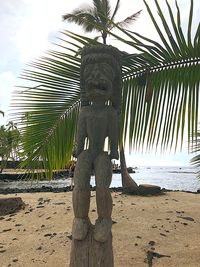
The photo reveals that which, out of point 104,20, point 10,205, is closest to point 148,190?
point 10,205

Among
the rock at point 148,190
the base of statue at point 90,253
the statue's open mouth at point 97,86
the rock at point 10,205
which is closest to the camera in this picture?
the base of statue at point 90,253

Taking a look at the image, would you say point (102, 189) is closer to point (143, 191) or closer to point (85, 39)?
point (85, 39)

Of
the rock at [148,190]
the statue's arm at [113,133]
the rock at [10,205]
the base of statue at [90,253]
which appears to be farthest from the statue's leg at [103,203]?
the rock at [148,190]

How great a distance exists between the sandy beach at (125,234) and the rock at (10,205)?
23 centimetres

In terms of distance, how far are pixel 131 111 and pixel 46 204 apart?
5242 millimetres

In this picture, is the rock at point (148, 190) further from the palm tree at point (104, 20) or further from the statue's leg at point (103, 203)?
the statue's leg at point (103, 203)

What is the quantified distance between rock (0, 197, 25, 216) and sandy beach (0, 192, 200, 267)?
230mm

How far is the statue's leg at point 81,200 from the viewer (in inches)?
108

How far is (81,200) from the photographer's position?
2.77 metres

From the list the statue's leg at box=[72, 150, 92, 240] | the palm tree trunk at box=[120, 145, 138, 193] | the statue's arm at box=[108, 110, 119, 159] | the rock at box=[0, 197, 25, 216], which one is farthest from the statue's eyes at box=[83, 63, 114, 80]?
the palm tree trunk at box=[120, 145, 138, 193]

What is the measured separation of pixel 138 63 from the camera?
3344 millimetres

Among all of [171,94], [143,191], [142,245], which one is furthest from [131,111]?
[143,191]

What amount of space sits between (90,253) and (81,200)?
45 cm

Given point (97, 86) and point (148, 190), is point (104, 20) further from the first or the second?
point (97, 86)
